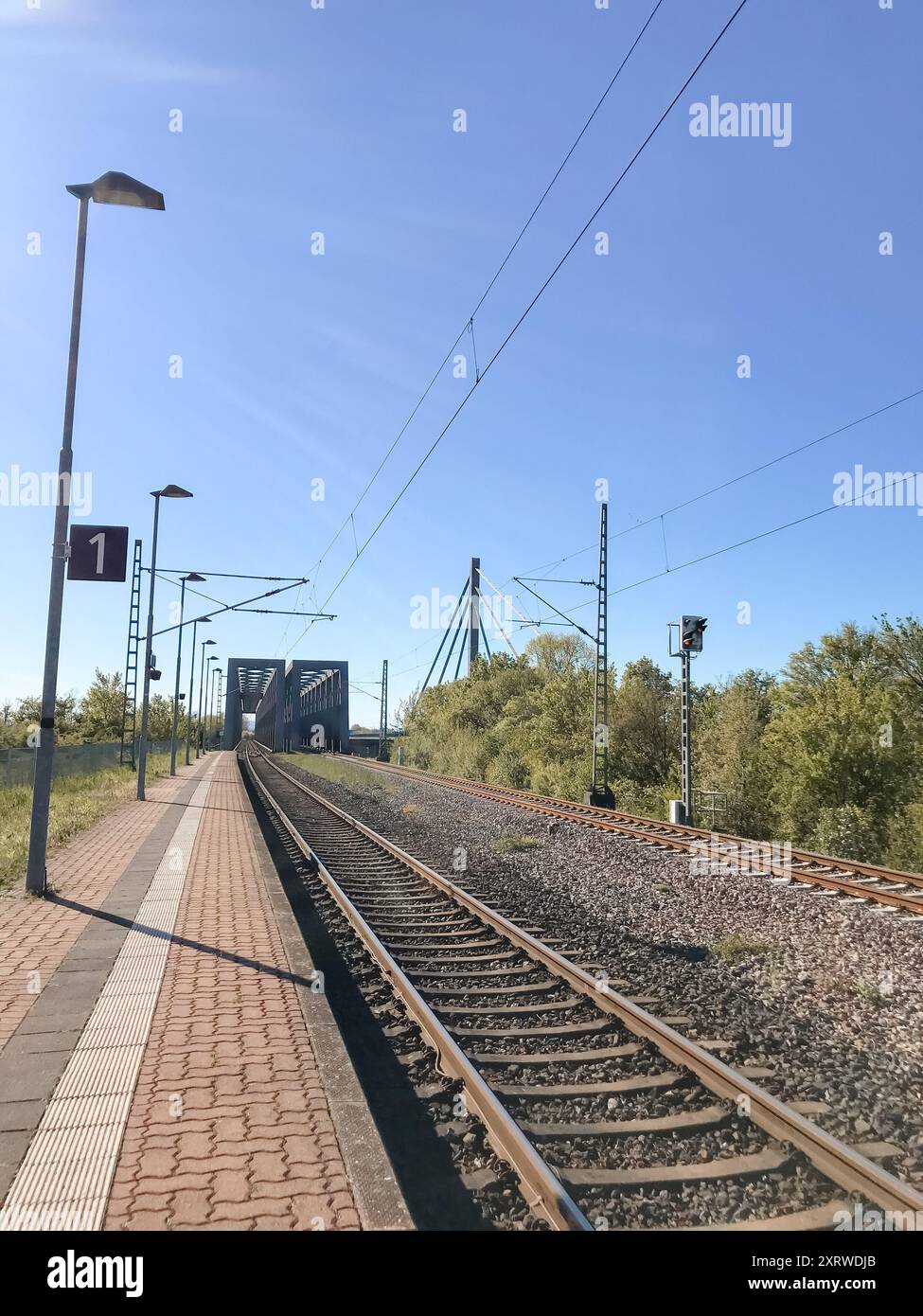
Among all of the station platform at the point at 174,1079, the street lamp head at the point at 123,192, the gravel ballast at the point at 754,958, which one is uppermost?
the street lamp head at the point at 123,192

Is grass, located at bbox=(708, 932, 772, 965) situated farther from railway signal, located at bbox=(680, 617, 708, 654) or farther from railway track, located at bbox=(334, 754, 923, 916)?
railway signal, located at bbox=(680, 617, 708, 654)

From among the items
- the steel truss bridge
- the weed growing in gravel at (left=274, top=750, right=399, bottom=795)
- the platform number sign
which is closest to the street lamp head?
→ the platform number sign

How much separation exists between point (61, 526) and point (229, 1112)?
843 cm

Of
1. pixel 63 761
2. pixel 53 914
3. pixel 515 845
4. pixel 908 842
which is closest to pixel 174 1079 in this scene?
pixel 53 914

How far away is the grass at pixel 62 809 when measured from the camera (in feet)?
42.9

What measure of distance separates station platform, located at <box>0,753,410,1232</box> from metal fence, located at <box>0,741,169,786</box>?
40.8 ft

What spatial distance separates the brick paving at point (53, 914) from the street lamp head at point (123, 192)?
27.7 ft

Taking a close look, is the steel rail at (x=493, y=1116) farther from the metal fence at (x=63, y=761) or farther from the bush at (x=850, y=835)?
the metal fence at (x=63, y=761)

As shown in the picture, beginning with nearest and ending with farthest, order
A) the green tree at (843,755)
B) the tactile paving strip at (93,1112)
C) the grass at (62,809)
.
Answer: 1. the tactile paving strip at (93,1112)
2. the grass at (62,809)
3. the green tree at (843,755)

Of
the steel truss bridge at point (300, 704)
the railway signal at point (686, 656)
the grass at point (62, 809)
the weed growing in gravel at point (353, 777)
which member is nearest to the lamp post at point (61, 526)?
the grass at point (62, 809)

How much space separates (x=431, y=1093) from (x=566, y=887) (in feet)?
24.0

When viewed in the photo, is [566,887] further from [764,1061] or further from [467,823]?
[467,823]

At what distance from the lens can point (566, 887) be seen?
12203 millimetres
